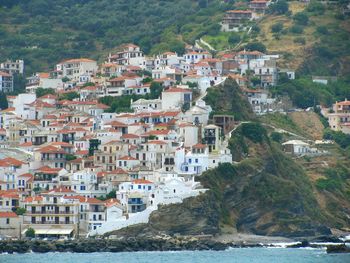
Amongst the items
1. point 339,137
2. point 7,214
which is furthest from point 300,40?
point 7,214

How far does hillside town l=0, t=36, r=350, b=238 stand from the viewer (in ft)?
367

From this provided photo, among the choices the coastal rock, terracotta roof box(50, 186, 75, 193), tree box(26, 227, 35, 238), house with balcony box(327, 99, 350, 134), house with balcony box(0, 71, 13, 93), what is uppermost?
house with balcony box(0, 71, 13, 93)

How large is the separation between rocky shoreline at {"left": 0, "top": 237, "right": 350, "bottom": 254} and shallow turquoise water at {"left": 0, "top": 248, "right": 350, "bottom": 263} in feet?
3.62

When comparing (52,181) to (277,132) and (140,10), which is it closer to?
(277,132)

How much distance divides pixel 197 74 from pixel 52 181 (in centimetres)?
1996

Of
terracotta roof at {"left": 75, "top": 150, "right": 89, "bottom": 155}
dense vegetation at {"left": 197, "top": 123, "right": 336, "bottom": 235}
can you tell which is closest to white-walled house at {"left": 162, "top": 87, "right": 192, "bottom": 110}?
terracotta roof at {"left": 75, "top": 150, "right": 89, "bottom": 155}

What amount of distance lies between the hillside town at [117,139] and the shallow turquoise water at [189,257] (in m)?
6.64

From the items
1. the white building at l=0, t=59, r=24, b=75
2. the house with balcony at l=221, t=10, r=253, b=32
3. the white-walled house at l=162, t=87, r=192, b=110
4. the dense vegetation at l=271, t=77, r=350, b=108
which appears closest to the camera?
the white-walled house at l=162, t=87, r=192, b=110

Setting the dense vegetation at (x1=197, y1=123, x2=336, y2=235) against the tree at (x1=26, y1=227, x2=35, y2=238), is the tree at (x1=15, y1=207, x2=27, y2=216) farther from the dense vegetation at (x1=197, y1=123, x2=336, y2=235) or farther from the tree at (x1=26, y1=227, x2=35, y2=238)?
the dense vegetation at (x1=197, y1=123, x2=336, y2=235)

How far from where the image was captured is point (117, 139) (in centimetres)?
12194

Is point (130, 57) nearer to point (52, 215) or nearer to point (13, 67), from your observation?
point (13, 67)

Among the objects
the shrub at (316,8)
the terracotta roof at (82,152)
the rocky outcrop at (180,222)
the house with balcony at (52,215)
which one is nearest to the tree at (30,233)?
the house with balcony at (52,215)

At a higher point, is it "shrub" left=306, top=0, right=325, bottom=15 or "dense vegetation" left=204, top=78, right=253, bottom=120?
"shrub" left=306, top=0, right=325, bottom=15

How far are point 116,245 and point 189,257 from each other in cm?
562
